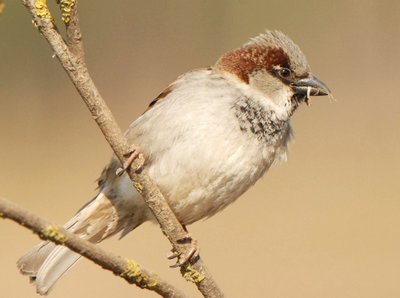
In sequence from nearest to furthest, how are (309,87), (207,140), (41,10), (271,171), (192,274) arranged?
(41,10), (192,274), (207,140), (309,87), (271,171)

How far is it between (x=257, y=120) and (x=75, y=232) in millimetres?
558

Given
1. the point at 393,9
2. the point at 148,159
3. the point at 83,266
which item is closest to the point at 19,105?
the point at 83,266

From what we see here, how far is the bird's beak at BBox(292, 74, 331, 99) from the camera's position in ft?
8.18

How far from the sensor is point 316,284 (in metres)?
3.86

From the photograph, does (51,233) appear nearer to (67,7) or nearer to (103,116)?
(103,116)

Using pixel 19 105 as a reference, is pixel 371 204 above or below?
below

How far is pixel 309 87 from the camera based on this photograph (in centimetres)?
249

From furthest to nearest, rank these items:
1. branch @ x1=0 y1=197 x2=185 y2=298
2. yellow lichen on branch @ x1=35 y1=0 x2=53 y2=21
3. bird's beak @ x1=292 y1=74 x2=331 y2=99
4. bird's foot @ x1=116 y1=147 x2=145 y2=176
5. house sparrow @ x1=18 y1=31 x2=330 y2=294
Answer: bird's beak @ x1=292 y1=74 x2=331 y2=99 → house sparrow @ x1=18 y1=31 x2=330 y2=294 → bird's foot @ x1=116 y1=147 x2=145 y2=176 → yellow lichen on branch @ x1=35 y1=0 x2=53 y2=21 → branch @ x1=0 y1=197 x2=185 y2=298

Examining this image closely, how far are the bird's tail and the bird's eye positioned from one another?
1.71 feet

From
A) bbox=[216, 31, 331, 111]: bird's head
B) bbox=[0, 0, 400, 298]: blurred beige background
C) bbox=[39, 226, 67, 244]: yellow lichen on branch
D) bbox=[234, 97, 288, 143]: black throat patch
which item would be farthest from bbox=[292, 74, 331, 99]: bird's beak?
bbox=[0, 0, 400, 298]: blurred beige background

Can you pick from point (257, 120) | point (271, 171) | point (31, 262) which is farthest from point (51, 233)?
point (271, 171)

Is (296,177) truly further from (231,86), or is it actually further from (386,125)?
(231,86)

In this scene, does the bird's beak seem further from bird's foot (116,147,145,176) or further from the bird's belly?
bird's foot (116,147,145,176)

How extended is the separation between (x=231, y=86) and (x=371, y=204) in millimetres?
2259
